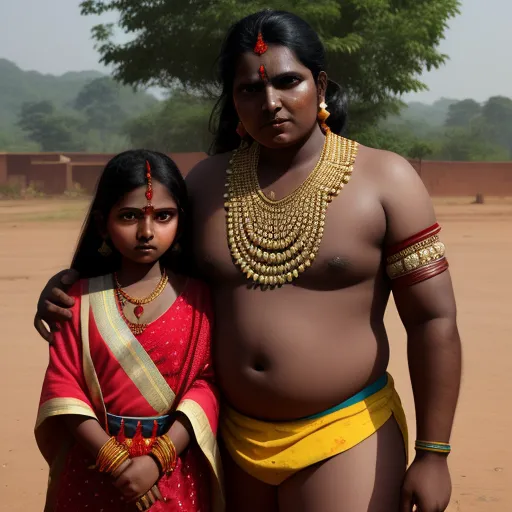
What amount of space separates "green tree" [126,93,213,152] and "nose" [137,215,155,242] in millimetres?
30976

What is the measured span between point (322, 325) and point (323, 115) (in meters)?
0.67

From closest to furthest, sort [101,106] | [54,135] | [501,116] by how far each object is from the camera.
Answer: [54,135] → [501,116] → [101,106]

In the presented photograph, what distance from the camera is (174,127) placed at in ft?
149

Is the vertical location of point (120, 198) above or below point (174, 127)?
below

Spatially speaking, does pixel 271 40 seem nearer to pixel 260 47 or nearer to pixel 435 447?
pixel 260 47

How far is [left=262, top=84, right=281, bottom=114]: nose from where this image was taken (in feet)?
7.77

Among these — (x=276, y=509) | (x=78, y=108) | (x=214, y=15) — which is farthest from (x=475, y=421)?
(x=78, y=108)

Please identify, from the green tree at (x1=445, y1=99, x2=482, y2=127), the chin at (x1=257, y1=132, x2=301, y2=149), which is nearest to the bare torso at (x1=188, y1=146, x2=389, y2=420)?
the chin at (x1=257, y1=132, x2=301, y2=149)

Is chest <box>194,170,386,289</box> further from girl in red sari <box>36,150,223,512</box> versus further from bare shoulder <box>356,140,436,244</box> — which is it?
girl in red sari <box>36,150,223,512</box>

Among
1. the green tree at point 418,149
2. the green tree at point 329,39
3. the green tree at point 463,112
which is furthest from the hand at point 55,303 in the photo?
the green tree at point 463,112

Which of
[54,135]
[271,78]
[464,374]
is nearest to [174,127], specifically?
[54,135]

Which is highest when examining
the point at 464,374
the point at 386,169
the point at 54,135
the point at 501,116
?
the point at 501,116

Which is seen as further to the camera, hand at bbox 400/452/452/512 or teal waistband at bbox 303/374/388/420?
teal waistband at bbox 303/374/388/420

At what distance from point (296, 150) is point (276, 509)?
1099 millimetres
